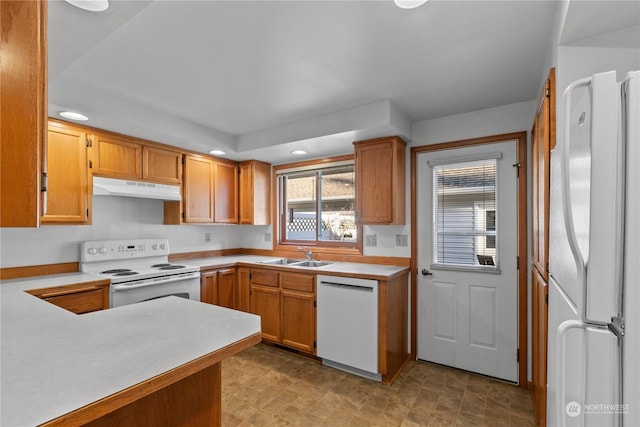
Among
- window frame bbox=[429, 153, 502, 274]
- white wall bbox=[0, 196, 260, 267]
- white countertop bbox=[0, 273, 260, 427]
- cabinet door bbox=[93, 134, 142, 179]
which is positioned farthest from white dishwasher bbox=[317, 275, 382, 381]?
cabinet door bbox=[93, 134, 142, 179]

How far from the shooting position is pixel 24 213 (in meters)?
0.69

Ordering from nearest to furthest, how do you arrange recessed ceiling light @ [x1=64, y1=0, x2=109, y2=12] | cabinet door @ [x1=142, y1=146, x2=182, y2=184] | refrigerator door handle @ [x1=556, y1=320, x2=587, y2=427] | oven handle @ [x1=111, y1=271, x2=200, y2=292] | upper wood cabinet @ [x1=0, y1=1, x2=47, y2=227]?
upper wood cabinet @ [x1=0, y1=1, x2=47, y2=227] → refrigerator door handle @ [x1=556, y1=320, x2=587, y2=427] → recessed ceiling light @ [x1=64, y1=0, x2=109, y2=12] → oven handle @ [x1=111, y1=271, x2=200, y2=292] → cabinet door @ [x1=142, y1=146, x2=182, y2=184]

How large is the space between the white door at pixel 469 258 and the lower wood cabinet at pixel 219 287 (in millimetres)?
2081

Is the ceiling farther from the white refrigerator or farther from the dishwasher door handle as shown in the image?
the dishwasher door handle

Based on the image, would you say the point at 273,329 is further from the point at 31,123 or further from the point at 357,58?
the point at 31,123

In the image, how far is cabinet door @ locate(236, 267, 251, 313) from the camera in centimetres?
351

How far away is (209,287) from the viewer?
3.31 m

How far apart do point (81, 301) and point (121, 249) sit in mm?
780

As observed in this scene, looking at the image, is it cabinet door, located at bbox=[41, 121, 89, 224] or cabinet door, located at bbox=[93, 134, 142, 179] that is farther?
cabinet door, located at bbox=[93, 134, 142, 179]

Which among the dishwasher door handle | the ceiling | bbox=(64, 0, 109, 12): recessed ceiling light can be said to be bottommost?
the dishwasher door handle

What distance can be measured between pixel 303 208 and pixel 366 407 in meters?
2.35

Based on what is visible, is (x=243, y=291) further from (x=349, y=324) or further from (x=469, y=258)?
(x=469, y=258)

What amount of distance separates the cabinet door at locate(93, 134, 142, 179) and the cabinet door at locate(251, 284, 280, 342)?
5.59 feet

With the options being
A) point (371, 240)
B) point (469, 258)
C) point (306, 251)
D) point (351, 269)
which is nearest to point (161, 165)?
point (306, 251)
